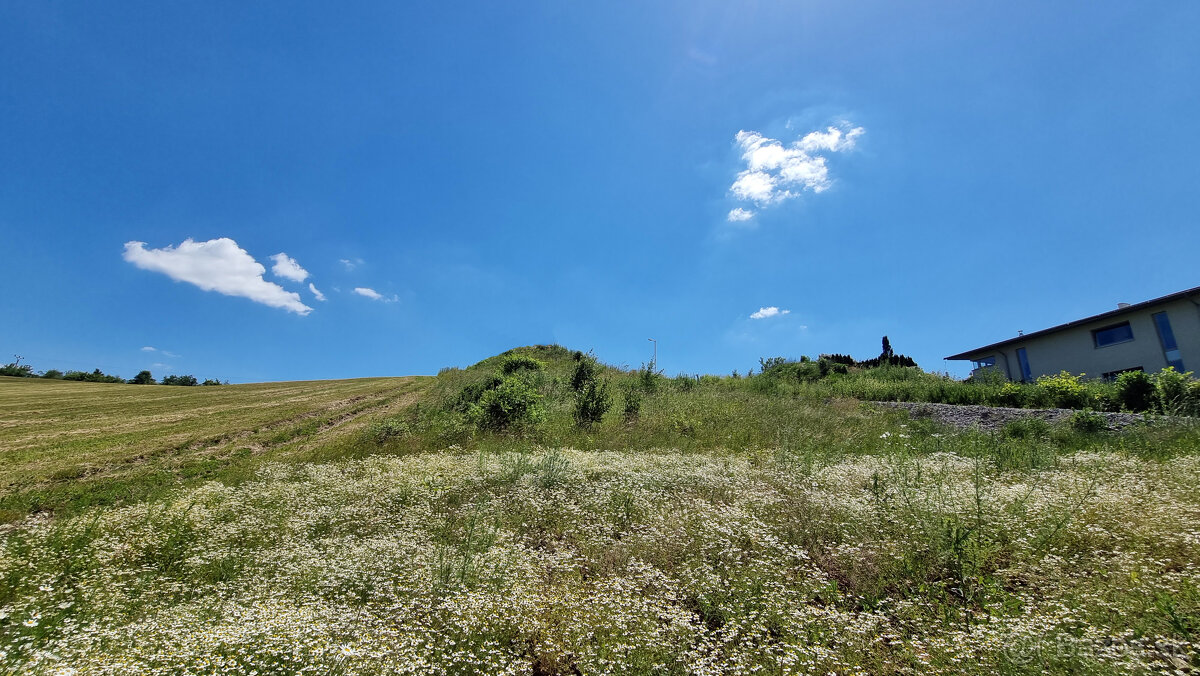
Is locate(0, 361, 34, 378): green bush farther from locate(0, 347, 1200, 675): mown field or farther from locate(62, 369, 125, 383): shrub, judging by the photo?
locate(0, 347, 1200, 675): mown field

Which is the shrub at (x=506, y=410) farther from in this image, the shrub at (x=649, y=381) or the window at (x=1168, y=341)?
the window at (x=1168, y=341)

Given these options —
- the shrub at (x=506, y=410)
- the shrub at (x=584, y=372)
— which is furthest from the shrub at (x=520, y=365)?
the shrub at (x=506, y=410)

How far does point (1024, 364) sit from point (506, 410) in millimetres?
31870

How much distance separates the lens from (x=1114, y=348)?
2308 cm

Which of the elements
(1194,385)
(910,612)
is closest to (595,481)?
(910,612)

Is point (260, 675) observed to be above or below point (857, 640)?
below

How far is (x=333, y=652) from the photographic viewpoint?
3346mm

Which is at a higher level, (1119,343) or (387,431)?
(1119,343)

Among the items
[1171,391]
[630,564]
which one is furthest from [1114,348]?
[630,564]

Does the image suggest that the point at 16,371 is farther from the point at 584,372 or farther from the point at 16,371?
the point at 584,372

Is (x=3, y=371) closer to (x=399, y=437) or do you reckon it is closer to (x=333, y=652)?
(x=399, y=437)

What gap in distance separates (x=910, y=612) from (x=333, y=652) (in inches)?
184

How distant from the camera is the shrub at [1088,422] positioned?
36.0 feet

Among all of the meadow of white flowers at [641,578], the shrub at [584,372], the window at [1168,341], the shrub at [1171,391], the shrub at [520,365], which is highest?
the window at [1168,341]
